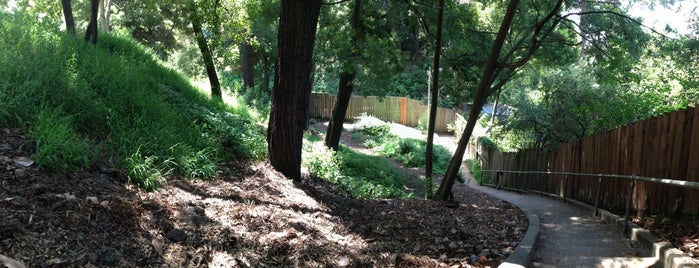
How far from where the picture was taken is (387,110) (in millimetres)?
35750

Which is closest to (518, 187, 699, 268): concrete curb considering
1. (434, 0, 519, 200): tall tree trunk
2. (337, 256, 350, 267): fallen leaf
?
(337, 256, 350, 267): fallen leaf

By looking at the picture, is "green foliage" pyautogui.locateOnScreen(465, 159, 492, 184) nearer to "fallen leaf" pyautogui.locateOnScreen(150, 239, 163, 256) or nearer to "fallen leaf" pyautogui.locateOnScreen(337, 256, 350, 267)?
"fallen leaf" pyautogui.locateOnScreen(337, 256, 350, 267)

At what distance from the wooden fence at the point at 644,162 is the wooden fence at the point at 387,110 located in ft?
78.6

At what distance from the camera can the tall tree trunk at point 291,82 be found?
7117mm

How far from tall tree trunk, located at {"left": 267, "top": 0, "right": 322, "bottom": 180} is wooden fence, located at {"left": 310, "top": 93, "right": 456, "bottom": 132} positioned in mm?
27313

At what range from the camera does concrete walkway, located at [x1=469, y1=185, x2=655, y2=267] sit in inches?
190

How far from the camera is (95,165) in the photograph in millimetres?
4938

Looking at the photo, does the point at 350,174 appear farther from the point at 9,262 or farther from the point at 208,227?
the point at 9,262

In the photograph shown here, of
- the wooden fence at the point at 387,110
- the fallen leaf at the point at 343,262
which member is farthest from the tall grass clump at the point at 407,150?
the fallen leaf at the point at 343,262

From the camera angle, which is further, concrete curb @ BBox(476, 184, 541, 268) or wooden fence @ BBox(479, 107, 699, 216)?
wooden fence @ BBox(479, 107, 699, 216)

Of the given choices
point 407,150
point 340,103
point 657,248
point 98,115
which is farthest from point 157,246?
point 407,150

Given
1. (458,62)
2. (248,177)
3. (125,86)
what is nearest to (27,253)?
(248,177)

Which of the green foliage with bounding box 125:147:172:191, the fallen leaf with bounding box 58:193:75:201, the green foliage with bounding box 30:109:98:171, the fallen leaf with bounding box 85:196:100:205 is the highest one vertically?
the green foliage with bounding box 30:109:98:171

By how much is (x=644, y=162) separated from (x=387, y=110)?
29.5 metres
